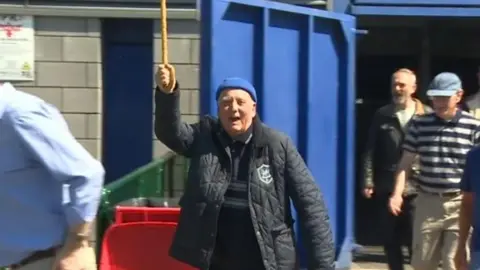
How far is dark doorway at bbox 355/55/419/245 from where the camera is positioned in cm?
1043

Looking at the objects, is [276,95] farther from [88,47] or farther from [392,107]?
[88,47]

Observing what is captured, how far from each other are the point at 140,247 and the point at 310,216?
1.65 m

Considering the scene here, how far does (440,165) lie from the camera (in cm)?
716

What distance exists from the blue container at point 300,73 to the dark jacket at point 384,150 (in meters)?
0.75

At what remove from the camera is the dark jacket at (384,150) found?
26.6 feet

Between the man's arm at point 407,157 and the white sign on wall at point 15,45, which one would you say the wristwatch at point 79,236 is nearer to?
the man's arm at point 407,157

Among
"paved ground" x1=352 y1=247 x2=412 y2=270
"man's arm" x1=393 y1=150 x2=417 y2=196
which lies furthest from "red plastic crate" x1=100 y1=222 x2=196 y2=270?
"paved ground" x1=352 y1=247 x2=412 y2=270

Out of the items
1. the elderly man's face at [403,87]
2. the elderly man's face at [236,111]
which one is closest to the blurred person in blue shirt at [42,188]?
the elderly man's face at [236,111]

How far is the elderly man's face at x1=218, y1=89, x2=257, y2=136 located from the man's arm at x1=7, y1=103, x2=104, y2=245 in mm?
1490

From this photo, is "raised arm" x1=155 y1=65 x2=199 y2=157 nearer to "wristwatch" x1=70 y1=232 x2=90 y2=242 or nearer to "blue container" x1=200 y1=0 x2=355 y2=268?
"blue container" x1=200 y1=0 x2=355 y2=268

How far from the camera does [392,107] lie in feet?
26.7

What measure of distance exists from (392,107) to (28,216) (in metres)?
4.81

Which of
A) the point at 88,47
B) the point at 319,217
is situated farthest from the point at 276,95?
the point at 88,47

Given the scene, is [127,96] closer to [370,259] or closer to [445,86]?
[370,259]
